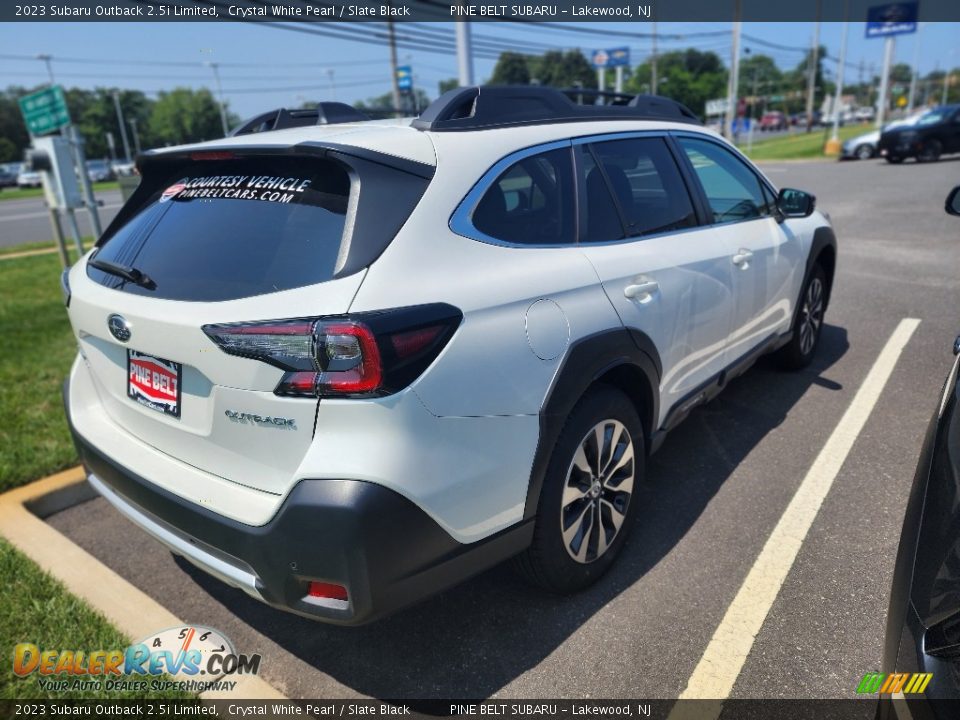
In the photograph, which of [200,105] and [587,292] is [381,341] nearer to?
[587,292]

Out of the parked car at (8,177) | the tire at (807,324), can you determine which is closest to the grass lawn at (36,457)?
the tire at (807,324)

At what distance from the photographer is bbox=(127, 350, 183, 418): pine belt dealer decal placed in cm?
214

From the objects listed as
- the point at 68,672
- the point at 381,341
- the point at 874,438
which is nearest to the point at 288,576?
the point at 381,341

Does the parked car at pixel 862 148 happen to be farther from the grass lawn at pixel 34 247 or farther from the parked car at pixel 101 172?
the parked car at pixel 101 172

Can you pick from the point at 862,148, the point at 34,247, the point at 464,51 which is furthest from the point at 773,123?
the point at 34,247

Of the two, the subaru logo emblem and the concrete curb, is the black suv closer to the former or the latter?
the concrete curb

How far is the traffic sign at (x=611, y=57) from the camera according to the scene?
46.8 metres

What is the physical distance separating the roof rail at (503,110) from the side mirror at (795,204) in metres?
1.61

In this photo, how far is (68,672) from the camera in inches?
92.5

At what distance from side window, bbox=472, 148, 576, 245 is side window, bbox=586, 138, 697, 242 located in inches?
5.2

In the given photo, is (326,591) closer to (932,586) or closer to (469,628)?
(469,628)

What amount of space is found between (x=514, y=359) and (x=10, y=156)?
297ft

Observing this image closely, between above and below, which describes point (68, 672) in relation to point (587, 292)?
below

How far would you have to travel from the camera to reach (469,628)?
259 cm
